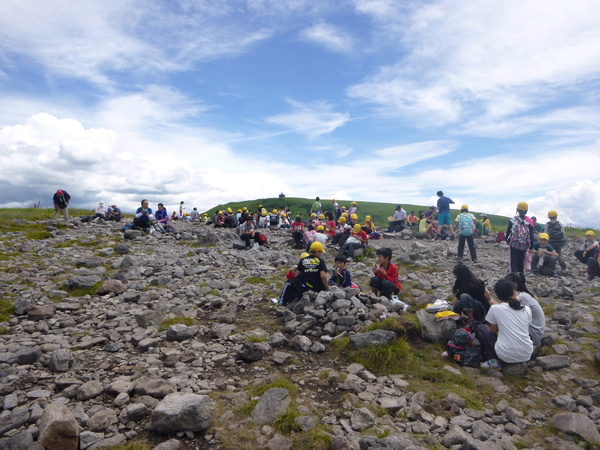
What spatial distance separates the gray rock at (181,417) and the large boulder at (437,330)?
587cm

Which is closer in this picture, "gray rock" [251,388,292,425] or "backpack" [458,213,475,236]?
"gray rock" [251,388,292,425]

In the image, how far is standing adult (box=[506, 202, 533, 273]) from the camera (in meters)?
14.5

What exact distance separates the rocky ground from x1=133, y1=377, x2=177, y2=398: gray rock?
0.02m

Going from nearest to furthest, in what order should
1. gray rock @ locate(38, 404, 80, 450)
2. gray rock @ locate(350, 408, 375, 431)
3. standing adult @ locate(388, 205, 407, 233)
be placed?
gray rock @ locate(38, 404, 80, 450) < gray rock @ locate(350, 408, 375, 431) < standing adult @ locate(388, 205, 407, 233)

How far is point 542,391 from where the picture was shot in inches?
278

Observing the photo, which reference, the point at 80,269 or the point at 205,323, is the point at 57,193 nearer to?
the point at 80,269

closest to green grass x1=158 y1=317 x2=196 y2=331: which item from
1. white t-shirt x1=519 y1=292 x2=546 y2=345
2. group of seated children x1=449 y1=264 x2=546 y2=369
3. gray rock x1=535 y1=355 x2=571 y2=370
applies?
group of seated children x1=449 y1=264 x2=546 y2=369

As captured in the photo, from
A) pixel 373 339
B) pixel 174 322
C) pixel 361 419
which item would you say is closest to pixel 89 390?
pixel 174 322

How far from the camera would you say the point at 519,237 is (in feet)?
47.6

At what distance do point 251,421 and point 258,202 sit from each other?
124m

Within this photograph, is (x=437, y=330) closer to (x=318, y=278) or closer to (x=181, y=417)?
(x=318, y=278)

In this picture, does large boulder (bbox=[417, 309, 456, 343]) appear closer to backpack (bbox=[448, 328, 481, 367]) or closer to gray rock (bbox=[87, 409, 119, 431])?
backpack (bbox=[448, 328, 481, 367])

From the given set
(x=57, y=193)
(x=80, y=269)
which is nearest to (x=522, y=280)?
(x=80, y=269)

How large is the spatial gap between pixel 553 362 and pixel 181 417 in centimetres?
793
